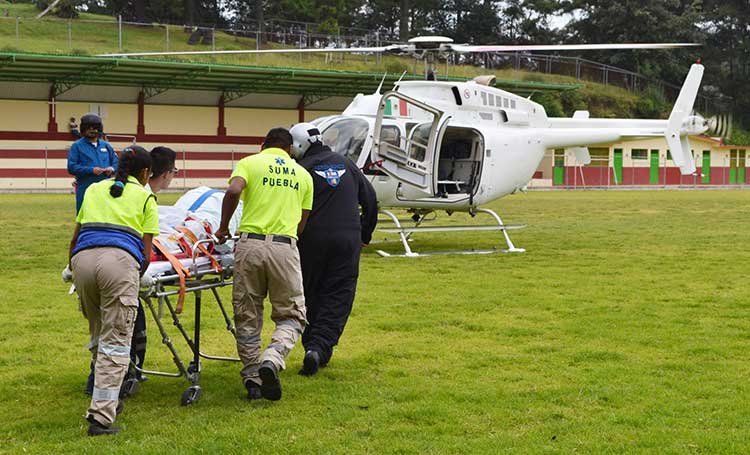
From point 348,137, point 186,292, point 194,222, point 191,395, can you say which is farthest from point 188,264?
point 348,137

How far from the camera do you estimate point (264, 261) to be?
257 inches

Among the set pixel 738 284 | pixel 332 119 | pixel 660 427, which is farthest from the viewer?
pixel 332 119

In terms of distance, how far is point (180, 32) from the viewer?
5869 centimetres

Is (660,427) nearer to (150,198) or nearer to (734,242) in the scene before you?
(150,198)

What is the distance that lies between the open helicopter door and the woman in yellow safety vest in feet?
30.4

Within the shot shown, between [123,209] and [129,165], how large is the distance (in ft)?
0.98

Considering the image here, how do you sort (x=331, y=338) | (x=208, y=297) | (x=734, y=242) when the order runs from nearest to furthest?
(x=331, y=338) → (x=208, y=297) → (x=734, y=242)

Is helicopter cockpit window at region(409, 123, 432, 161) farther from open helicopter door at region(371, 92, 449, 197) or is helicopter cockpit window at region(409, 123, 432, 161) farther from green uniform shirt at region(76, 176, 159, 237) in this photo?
green uniform shirt at region(76, 176, 159, 237)

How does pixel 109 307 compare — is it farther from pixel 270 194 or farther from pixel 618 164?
pixel 618 164

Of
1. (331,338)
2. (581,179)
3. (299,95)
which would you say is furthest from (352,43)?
(331,338)

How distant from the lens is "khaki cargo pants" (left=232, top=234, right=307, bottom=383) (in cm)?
652

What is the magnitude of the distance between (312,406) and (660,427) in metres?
2.11

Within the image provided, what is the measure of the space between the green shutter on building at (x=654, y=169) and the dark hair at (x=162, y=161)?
56213mm

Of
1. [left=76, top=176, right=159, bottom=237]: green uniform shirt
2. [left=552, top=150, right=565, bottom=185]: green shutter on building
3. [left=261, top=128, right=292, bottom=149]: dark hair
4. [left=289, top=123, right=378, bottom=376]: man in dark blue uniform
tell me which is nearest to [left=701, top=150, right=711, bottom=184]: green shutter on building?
[left=552, top=150, right=565, bottom=185]: green shutter on building
